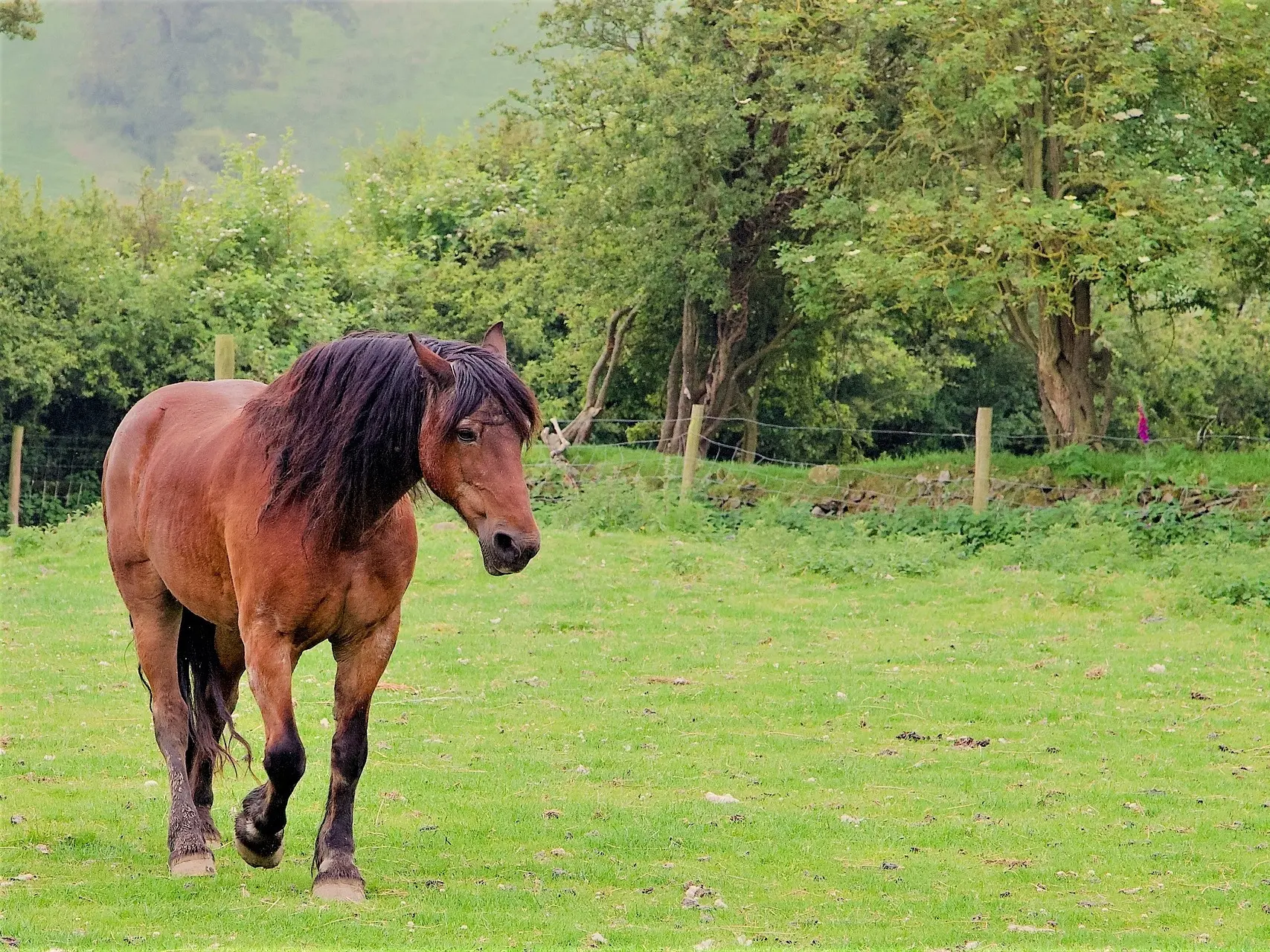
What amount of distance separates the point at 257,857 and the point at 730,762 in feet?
11.4

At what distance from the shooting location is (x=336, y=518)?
568cm

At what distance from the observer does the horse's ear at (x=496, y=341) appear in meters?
5.90

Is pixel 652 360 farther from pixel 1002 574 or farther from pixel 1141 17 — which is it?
pixel 1002 574

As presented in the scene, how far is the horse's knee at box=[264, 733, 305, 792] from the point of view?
5.71 metres

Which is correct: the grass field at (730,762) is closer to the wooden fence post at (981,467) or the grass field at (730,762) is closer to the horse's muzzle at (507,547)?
the horse's muzzle at (507,547)

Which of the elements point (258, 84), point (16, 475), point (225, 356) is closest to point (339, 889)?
point (225, 356)

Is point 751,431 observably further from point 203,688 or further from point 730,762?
point 203,688

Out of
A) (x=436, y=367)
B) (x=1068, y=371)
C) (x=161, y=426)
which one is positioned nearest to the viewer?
(x=436, y=367)

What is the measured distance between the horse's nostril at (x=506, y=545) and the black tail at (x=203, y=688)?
2.28 metres

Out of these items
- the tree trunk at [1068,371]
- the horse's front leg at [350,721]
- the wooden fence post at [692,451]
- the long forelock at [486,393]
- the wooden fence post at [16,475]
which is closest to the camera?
the long forelock at [486,393]

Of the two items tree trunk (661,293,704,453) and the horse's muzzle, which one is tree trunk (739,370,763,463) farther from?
the horse's muzzle

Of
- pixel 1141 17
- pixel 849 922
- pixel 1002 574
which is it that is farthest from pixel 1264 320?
pixel 849 922

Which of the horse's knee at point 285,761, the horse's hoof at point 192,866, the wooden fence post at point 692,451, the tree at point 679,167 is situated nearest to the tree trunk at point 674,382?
the tree at point 679,167

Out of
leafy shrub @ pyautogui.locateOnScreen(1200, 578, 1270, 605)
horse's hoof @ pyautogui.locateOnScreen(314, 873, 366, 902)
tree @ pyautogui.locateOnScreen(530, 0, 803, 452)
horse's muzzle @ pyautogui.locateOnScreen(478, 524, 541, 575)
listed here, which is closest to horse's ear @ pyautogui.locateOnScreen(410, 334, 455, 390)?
horse's muzzle @ pyautogui.locateOnScreen(478, 524, 541, 575)
